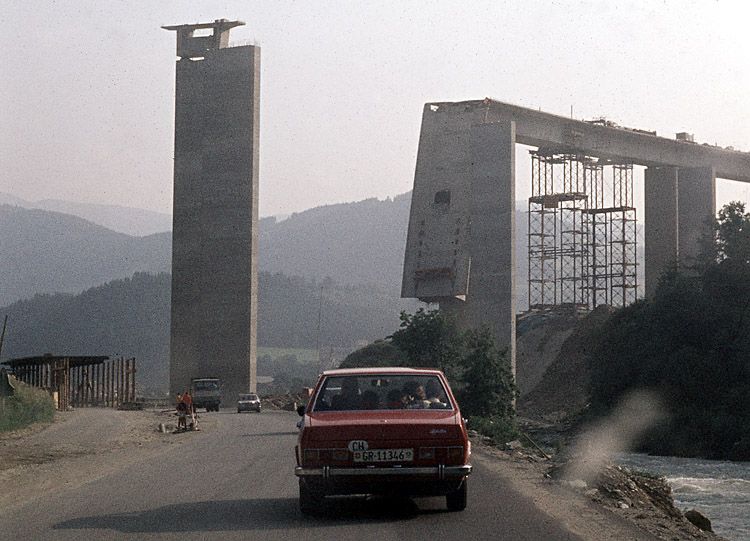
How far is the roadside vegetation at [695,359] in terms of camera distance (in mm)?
53781

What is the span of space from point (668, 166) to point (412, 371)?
78.4 m

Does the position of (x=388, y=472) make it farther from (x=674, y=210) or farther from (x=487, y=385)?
(x=674, y=210)

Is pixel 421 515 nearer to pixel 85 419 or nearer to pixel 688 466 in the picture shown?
pixel 688 466

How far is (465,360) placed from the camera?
190 ft

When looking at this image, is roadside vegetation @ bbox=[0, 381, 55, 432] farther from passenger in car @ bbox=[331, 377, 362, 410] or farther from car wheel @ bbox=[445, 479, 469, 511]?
car wheel @ bbox=[445, 479, 469, 511]

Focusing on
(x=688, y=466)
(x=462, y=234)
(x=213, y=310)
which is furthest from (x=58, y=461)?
(x=213, y=310)

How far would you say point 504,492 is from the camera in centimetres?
1709

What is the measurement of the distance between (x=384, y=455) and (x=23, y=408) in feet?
101

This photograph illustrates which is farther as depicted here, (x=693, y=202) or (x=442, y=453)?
(x=693, y=202)

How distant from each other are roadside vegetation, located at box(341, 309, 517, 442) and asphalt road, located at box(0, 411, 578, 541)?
2743 cm

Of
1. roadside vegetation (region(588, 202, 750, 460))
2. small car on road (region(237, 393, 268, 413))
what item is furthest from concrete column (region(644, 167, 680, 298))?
small car on road (region(237, 393, 268, 413))

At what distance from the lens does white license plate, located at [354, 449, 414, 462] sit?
12820 mm

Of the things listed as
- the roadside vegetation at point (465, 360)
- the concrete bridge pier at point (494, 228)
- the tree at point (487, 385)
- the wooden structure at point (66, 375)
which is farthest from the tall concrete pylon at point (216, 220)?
the tree at point (487, 385)

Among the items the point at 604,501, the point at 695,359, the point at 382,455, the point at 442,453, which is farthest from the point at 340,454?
the point at 695,359
